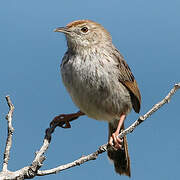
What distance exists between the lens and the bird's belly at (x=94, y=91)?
6.04 meters

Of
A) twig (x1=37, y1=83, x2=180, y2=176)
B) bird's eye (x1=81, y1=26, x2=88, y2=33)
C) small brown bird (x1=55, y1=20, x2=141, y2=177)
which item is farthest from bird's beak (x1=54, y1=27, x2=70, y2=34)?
twig (x1=37, y1=83, x2=180, y2=176)

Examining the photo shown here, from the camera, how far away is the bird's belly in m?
6.04

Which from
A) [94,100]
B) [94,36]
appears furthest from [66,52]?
[94,100]

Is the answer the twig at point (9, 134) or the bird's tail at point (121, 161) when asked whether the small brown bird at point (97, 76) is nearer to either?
the bird's tail at point (121, 161)

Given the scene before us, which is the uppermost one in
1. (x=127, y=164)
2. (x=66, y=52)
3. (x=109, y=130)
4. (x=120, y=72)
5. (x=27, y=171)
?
(x=66, y=52)

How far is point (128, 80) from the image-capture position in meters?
6.64

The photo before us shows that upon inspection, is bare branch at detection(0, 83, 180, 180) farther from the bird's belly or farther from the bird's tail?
the bird's tail

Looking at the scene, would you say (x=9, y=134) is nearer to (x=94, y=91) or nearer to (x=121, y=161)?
(x=94, y=91)

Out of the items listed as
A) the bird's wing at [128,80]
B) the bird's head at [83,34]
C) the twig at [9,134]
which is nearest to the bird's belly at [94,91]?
the bird's wing at [128,80]

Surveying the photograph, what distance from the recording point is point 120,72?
6.44 metres

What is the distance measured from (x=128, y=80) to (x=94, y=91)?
805 mm

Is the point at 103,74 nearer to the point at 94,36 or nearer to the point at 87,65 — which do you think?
the point at 87,65

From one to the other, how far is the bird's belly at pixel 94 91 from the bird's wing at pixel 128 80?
0.11m

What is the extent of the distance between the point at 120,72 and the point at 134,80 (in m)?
0.58
